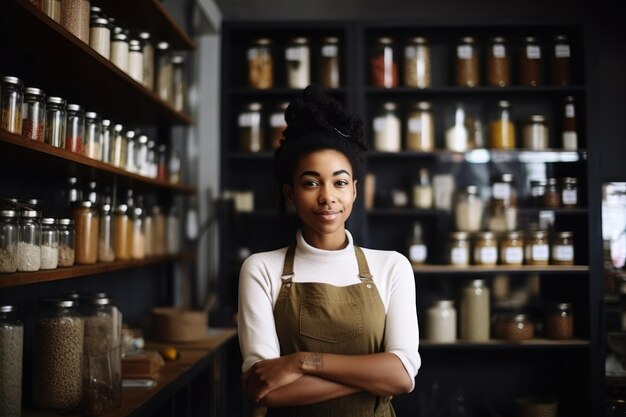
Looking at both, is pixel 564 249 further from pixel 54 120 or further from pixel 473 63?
pixel 54 120

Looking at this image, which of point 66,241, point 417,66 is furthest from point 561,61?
point 66,241

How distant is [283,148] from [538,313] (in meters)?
2.59

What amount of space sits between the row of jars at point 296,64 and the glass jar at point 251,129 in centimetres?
14

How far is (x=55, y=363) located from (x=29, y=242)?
14.0 inches

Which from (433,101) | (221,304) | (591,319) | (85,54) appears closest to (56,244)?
(85,54)

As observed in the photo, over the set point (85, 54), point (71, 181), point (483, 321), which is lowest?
point (483, 321)

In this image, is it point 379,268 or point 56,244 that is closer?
point 379,268

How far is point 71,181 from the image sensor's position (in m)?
2.21

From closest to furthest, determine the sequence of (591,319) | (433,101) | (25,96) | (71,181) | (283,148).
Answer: (283,148), (25,96), (71,181), (591,319), (433,101)

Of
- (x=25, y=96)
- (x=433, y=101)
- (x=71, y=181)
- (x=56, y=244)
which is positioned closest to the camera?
(x=25, y=96)

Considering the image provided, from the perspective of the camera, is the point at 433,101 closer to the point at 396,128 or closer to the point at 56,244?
the point at 396,128

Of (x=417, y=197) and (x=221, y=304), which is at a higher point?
(x=417, y=197)

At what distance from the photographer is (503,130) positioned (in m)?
3.47

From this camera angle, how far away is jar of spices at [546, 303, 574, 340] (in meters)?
3.37
